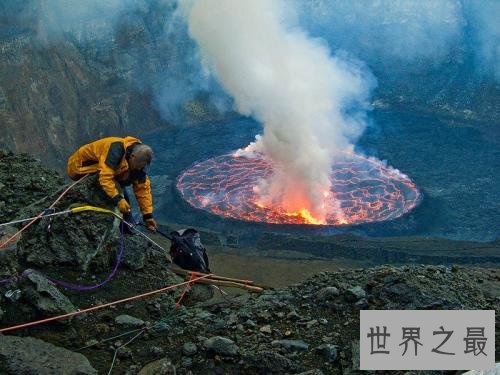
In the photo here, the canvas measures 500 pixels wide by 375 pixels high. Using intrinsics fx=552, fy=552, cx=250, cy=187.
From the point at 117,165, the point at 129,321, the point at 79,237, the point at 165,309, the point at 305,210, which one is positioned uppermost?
the point at 117,165

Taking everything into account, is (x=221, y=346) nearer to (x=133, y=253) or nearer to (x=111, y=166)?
(x=133, y=253)

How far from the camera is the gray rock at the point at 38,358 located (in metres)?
4.61

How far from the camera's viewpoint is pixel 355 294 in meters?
5.97

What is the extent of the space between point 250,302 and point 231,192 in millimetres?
16649

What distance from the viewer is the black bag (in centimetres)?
767

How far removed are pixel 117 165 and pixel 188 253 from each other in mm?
1600

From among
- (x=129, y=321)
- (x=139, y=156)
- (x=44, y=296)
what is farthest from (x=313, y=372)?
(x=139, y=156)

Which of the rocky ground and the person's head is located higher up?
the person's head

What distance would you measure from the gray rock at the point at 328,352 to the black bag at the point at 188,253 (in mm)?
2887

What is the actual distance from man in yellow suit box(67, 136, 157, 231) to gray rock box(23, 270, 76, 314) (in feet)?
4.85

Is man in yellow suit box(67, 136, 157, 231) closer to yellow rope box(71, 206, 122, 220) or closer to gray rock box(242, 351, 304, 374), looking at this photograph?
yellow rope box(71, 206, 122, 220)

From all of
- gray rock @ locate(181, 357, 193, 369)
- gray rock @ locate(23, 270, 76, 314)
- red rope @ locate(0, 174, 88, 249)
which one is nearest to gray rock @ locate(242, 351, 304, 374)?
gray rock @ locate(181, 357, 193, 369)

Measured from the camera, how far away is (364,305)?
5875mm

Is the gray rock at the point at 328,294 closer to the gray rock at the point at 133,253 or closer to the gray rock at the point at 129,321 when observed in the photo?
the gray rock at the point at 129,321
